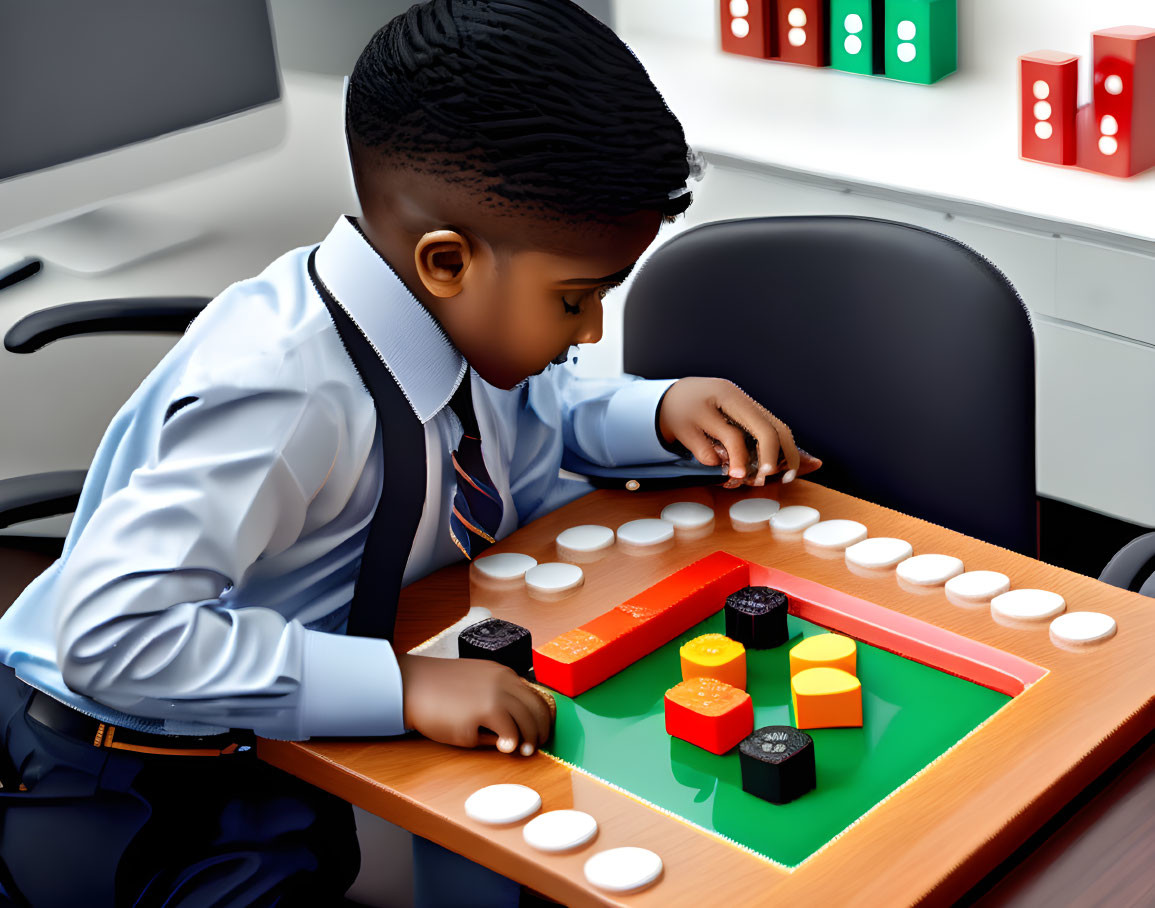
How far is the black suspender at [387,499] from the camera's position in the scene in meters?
1.09

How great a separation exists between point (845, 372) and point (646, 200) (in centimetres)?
52

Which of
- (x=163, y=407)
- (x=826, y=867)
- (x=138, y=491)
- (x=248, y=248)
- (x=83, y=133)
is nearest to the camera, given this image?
(x=826, y=867)

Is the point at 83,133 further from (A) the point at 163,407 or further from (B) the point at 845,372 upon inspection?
(B) the point at 845,372

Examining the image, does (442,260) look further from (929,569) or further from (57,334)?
(57,334)

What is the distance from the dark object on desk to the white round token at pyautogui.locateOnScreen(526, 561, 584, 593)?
3.81 feet

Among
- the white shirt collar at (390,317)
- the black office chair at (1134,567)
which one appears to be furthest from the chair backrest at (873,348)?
the white shirt collar at (390,317)

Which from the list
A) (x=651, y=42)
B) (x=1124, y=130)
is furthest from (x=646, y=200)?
(x=651, y=42)

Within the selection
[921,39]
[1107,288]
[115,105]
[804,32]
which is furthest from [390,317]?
[804,32]

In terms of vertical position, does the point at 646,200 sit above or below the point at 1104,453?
above

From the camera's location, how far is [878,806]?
89 cm

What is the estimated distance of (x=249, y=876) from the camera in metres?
1.04

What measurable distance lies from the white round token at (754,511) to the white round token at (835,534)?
45mm

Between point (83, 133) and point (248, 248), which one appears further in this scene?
point (248, 248)

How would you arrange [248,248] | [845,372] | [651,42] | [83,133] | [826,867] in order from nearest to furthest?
1. [826,867]
2. [845,372]
3. [83,133]
4. [248,248]
5. [651,42]
